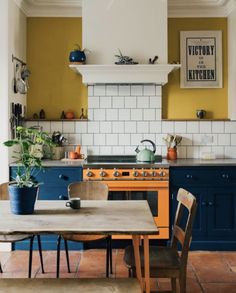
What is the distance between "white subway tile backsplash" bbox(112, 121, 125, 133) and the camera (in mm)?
5422

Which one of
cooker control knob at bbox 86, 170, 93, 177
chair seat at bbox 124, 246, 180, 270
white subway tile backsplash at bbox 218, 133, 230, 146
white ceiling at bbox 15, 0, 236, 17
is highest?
white ceiling at bbox 15, 0, 236, 17

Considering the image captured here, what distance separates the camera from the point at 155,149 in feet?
17.3

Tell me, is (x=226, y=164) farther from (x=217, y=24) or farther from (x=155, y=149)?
(x=217, y=24)

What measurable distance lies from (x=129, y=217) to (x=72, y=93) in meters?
2.93

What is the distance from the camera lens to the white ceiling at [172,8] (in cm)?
527

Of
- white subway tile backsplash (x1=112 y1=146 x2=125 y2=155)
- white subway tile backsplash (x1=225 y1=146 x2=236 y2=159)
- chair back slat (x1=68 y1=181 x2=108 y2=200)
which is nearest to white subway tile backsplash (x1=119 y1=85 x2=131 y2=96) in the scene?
white subway tile backsplash (x1=112 y1=146 x2=125 y2=155)

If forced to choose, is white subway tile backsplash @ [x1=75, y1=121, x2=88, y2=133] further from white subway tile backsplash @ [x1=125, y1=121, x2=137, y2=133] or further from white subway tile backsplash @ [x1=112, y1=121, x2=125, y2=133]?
white subway tile backsplash @ [x1=125, y1=121, x2=137, y2=133]

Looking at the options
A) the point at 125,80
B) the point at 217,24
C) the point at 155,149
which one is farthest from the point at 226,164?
the point at 217,24

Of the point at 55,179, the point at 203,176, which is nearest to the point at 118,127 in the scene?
the point at 55,179

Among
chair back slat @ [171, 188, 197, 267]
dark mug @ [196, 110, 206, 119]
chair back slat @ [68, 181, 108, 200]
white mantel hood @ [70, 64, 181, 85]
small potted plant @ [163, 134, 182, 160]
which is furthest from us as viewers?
dark mug @ [196, 110, 206, 119]

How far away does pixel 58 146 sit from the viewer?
5336 millimetres

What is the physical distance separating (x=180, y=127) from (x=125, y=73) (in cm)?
100

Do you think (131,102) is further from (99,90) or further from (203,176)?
(203,176)

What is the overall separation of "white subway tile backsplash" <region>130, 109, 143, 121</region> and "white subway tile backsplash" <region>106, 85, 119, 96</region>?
0.29 metres
